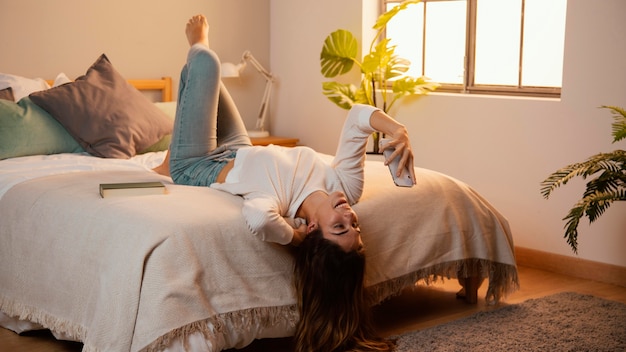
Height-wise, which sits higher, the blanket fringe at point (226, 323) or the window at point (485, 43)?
the window at point (485, 43)

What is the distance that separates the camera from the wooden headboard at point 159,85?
4.79 metres

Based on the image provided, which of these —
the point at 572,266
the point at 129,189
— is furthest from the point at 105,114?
the point at 572,266

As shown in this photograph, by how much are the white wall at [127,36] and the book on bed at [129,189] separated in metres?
1.88

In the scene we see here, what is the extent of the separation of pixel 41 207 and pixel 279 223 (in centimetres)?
93

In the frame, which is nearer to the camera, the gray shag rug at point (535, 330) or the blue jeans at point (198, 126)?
the gray shag rug at point (535, 330)

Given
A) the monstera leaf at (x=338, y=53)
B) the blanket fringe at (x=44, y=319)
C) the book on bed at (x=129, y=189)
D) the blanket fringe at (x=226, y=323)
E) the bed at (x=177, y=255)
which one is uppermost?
the monstera leaf at (x=338, y=53)

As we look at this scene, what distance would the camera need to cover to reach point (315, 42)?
5.19 metres

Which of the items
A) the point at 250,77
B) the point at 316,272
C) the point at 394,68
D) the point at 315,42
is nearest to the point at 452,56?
the point at 394,68

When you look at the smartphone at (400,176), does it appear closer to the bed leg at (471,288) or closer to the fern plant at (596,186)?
the fern plant at (596,186)

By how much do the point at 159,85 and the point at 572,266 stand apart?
2.69m

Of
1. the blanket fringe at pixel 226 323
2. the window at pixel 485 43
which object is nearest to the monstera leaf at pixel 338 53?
the window at pixel 485 43

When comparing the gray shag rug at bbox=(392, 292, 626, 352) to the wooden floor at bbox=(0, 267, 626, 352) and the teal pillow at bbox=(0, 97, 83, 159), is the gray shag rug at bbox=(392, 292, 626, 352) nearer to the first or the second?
the wooden floor at bbox=(0, 267, 626, 352)

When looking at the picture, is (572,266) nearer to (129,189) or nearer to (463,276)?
(463,276)

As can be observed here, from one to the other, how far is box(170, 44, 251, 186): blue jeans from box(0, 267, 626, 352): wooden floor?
0.72 meters
